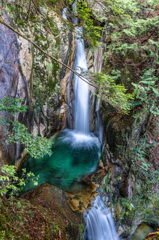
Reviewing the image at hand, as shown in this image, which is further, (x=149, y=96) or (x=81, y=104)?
(x=81, y=104)

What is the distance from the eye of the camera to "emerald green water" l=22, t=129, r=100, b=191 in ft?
21.2

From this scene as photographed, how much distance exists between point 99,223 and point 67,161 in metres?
3.37

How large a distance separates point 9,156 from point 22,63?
3.60m

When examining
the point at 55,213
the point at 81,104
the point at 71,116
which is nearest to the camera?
the point at 55,213

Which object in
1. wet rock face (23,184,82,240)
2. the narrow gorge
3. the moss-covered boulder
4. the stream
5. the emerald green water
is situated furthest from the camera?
the emerald green water

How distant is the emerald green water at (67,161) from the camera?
645 cm

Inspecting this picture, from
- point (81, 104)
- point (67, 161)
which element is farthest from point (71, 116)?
point (67, 161)

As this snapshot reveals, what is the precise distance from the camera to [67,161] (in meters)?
8.00

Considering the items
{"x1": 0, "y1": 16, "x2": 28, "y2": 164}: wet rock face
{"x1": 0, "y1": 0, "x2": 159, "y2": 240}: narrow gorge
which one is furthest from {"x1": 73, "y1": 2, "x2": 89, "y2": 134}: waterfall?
{"x1": 0, "y1": 16, "x2": 28, "y2": 164}: wet rock face

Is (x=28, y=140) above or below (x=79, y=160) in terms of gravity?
above

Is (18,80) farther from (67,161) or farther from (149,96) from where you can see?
(149,96)

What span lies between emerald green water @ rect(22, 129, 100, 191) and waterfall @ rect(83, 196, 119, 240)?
1.35 metres

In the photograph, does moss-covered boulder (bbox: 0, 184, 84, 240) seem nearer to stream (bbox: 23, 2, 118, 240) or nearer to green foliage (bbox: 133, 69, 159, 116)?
Answer: stream (bbox: 23, 2, 118, 240)

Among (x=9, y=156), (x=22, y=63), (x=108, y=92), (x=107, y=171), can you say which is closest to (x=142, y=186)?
(x=107, y=171)
